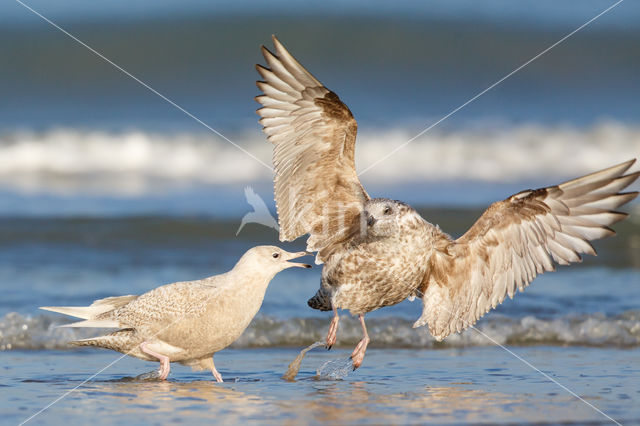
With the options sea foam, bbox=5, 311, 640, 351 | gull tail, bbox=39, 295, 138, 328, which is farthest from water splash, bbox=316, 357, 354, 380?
gull tail, bbox=39, 295, 138, 328

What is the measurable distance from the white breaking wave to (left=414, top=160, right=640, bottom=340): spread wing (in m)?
8.37

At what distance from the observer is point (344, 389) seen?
5383mm

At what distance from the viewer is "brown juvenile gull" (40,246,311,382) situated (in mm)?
5461

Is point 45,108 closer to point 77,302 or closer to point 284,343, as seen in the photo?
point 77,302

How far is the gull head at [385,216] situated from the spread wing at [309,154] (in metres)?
0.32

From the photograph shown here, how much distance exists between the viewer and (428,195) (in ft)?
43.9

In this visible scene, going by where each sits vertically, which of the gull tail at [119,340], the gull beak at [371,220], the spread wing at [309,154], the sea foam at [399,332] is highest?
the spread wing at [309,154]

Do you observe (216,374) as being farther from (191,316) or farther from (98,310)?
(98,310)

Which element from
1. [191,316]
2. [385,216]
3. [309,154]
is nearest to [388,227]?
[385,216]

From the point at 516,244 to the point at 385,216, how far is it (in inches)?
34.2

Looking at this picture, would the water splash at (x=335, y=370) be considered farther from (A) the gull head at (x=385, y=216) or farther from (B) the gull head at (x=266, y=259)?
(A) the gull head at (x=385, y=216)

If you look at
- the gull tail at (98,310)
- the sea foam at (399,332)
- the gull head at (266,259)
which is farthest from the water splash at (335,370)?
the gull tail at (98,310)

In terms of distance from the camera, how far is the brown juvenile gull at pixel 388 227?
573 centimetres

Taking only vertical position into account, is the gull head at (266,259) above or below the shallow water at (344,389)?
above
